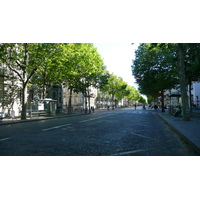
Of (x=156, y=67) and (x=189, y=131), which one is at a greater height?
(x=156, y=67)

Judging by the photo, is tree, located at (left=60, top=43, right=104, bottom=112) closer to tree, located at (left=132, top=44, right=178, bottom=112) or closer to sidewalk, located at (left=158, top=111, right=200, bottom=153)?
tree, located at (left=132, top=44, right=178, bottom=112)

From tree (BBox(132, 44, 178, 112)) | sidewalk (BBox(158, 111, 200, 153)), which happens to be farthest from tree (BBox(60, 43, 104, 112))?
sidewalk (BBox(158, 111, 200, 153))

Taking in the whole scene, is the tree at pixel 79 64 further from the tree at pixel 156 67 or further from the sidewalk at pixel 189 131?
the sidewalk at pixel 189 131

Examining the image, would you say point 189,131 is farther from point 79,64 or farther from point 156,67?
point 156,67

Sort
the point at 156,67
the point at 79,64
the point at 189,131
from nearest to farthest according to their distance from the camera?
the point at 189,131, the point at 79,64, the point at 156,67

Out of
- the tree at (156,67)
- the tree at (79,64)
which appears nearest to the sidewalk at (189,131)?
the tree at (79,64)

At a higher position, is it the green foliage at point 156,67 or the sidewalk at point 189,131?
the green foliage at point 156,67

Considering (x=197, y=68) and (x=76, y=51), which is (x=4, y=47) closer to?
(x=76, y=51)

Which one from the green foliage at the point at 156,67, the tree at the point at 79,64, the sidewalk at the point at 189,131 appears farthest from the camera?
the green foliage at the point at 156,67

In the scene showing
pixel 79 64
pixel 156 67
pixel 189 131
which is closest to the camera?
pixel 189 131

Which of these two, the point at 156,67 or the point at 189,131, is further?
the point at 156,67

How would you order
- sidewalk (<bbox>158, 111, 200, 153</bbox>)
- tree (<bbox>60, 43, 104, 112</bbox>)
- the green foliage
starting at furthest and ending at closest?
the green foliage → tree (<bbox>60, 43, 104, 112</bbox>) → sidewalk (<bbox>158, 111, 200, 153</bbox>)

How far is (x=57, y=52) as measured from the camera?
763 inches

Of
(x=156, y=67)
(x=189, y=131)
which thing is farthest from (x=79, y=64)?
(x=189, y=131)
